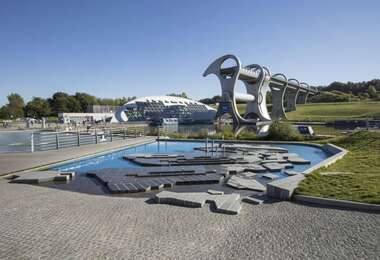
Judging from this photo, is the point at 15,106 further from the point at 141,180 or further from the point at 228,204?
the point at 228,204

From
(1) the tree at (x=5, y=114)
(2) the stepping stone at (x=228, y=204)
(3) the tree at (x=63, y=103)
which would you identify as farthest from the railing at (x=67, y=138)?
(3) the tree at (x=63, y=103)

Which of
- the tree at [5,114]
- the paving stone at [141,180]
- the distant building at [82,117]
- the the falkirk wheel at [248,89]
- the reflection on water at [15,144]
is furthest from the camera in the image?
the tree at [5,114]

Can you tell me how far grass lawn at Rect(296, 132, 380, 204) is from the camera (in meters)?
5.46

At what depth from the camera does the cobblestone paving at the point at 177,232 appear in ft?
11.2

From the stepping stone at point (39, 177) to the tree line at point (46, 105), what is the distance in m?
73.7

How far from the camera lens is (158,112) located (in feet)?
233

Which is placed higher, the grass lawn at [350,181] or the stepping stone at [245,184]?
the grass lawn at [350,181]

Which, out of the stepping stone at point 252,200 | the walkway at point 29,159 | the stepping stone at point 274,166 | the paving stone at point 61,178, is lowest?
the stepping stone at point 274,166

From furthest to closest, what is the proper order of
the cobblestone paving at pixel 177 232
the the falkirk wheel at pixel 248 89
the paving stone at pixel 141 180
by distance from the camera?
the the falkirk wheel at pixel 248 89 < the paving stone at pixel 141 180 < the cobblestone paving at pixel 177 232

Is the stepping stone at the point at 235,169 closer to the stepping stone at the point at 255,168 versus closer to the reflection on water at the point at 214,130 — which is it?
the stepping stone at the point at 255,168

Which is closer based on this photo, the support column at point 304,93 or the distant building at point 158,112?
the distant building at point 158,112

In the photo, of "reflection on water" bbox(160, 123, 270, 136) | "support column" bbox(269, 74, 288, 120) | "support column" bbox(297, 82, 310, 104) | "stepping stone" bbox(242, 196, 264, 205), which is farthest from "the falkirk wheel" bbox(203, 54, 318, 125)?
"stepping stone" bbox(242, 196, 264, 205)

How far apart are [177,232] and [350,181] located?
444 cm

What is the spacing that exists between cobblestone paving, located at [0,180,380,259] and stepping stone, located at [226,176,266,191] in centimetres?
139
